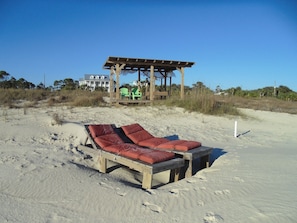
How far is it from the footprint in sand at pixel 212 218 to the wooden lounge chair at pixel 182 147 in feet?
5.58

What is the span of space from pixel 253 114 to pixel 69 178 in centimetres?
1101

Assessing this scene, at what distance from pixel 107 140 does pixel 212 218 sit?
121 inches

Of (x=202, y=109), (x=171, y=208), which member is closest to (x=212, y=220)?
(x=171, y=208)

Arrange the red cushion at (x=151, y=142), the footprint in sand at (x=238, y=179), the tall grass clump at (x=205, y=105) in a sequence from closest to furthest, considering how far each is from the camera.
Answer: the footprint in sand at (x=238, y=179)
the red cushion at (x=151, y=142)
the tall grass clump at (x=205, y=105)

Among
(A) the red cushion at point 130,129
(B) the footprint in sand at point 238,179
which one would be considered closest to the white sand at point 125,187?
(B) the footprint in sand at point 238,179

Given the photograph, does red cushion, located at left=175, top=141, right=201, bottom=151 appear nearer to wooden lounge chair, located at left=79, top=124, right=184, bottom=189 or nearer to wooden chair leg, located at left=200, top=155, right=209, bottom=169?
wooden chair leg, located at left=200, top=155, right=209, bottom=169

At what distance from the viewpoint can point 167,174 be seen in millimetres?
5008

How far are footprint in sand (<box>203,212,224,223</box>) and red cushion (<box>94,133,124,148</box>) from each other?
2.70m

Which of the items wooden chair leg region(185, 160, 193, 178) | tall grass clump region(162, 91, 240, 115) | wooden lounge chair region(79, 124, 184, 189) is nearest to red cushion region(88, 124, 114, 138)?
wooden lounge chair region(79, 124, 184, 189)

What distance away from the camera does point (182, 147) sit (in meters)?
5.04

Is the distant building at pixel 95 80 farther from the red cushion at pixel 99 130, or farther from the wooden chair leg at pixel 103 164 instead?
the wooden chair leg at pixel 103 164

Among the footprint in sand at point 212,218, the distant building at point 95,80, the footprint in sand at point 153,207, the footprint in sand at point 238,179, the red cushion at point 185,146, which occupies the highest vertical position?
the distant building at point 95,80

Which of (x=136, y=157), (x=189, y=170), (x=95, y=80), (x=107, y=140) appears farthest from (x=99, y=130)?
(x=95, y=80)

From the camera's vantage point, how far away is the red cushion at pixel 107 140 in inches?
207
